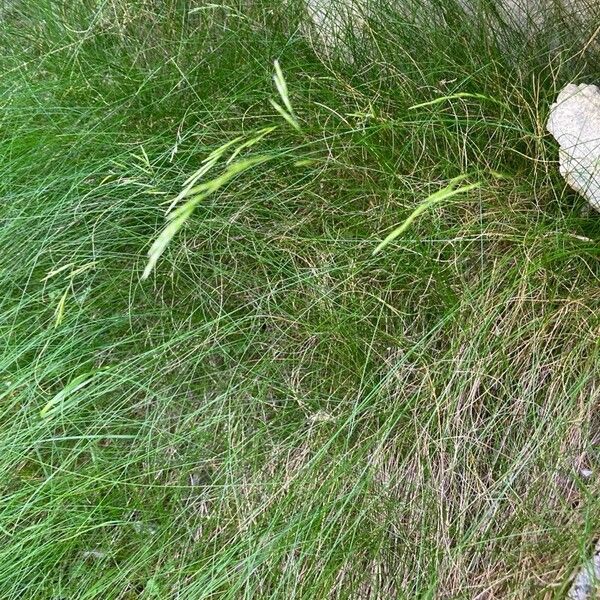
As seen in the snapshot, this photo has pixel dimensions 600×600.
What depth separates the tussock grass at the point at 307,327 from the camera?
1180 mm

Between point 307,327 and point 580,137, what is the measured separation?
0.56m

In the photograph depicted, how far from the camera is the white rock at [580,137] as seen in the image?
1.18m

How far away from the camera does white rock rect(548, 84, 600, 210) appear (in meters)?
1.18

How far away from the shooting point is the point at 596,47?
1.36 meters

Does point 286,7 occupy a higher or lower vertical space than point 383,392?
higher

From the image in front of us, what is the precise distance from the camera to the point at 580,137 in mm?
1195

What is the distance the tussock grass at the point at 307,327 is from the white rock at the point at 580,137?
6 cm

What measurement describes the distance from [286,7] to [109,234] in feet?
1.97

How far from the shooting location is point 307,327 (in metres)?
1.29

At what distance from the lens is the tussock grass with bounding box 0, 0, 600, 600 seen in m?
1.18

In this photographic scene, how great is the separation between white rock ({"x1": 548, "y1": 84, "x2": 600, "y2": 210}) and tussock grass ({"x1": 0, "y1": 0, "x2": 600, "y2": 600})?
0.06 metres

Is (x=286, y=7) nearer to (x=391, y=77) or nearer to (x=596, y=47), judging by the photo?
(x=391, y=77)

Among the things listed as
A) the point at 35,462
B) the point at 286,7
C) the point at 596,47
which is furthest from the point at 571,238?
the point at 35,462

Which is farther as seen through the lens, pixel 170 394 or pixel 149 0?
pixel 149 0
